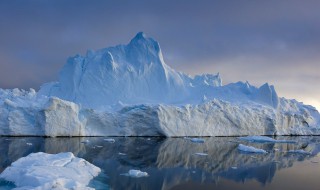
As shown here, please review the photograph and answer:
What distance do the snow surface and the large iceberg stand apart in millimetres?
12438

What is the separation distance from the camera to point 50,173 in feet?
28.0

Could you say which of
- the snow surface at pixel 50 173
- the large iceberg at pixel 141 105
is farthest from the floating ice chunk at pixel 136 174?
the large iceberg at pixel 141 105

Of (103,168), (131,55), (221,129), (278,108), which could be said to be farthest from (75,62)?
(103,168)

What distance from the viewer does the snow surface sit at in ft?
25.6

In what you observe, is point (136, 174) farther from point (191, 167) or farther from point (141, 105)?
point (141, 105)

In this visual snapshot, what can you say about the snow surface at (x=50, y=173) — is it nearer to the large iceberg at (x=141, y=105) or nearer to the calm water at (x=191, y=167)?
the calm water at (x=191, y=167)

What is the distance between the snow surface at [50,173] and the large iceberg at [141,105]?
1244 cm

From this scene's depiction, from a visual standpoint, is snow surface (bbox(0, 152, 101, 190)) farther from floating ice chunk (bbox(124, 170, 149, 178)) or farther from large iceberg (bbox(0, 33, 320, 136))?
large iceberg (bbox(0, 33, 320, 136))

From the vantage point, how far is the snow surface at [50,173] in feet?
25.6

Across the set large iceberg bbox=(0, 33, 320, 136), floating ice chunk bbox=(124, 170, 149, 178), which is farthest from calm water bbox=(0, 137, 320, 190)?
large iceberg bbox=(0, 33, 320, 136)

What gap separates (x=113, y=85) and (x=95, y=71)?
208 cm

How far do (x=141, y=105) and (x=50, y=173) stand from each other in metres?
17.2

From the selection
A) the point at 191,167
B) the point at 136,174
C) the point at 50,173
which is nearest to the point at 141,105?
the point at 191,167

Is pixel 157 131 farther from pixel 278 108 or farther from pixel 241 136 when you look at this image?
pixel 278 108
